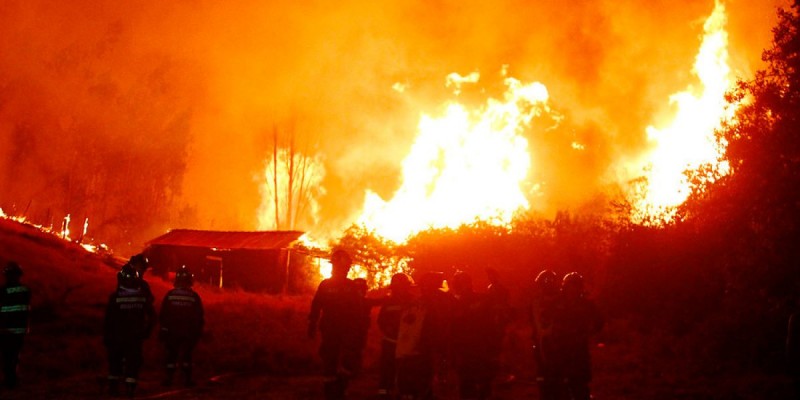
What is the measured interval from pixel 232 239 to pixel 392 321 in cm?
3882

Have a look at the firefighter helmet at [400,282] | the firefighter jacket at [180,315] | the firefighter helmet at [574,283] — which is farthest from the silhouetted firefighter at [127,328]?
the firefighter helmet at [574,283]

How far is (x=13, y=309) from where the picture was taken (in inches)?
455

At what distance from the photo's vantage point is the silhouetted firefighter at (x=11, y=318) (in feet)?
37.6

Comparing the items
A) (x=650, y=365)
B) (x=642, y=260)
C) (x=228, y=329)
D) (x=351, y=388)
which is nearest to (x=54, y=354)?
(x=228, y=329)

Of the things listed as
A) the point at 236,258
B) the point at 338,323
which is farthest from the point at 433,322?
the point at 236,258

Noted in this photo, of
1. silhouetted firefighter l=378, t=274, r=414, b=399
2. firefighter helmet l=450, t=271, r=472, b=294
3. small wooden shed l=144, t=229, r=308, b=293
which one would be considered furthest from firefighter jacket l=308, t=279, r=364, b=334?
small wooden shed l=144, t=229, r=308, b=293

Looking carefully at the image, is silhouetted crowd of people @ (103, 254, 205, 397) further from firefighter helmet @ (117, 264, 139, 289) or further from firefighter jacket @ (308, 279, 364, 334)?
firefighter jacket @ (308, 279, 364, 334)

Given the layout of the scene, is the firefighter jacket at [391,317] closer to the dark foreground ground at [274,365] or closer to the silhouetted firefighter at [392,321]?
the silhouetted firefighter at [392,321]

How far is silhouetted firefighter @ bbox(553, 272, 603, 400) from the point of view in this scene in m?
9.77

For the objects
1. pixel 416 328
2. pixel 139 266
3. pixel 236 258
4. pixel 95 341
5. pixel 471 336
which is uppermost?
pixel 236 258

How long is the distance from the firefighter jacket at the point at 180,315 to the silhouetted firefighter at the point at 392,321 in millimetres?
3864

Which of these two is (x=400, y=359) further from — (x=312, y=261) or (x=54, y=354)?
(x=312, y=261)

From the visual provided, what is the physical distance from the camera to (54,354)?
52.9ft

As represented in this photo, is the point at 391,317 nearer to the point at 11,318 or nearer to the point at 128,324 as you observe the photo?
the point at 128,324
